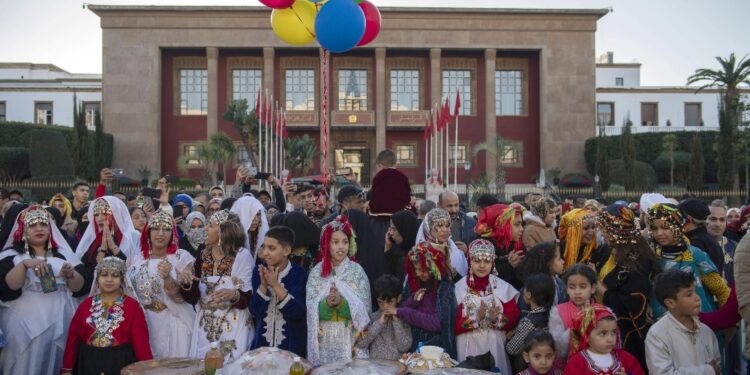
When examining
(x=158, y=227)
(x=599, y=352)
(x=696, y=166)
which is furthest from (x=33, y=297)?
(x=696, y=166)

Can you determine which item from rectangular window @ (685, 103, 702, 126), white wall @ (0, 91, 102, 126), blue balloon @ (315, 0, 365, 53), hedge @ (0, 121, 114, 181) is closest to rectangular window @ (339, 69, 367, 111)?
hedge @ (0, 121, 114, 181)

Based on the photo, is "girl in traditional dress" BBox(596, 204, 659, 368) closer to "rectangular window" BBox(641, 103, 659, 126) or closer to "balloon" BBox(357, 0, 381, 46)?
"balloon" BBox(357, 0, 381, 46)

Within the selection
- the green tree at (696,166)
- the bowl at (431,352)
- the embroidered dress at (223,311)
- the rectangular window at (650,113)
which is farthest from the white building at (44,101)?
the bowl at (431,352)

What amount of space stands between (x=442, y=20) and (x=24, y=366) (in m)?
34.1

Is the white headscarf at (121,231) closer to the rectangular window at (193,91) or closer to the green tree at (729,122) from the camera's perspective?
the green tree at (729,122)

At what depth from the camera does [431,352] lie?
14.5 ft

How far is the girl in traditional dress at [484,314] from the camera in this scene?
15.9ft

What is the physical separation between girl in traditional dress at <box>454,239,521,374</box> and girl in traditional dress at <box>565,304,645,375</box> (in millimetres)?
735

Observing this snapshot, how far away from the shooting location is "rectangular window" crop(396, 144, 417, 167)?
3812 cm

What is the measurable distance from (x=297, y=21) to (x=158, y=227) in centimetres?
511

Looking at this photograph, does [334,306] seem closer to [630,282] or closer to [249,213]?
[249,213]

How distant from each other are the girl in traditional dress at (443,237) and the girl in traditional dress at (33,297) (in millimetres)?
2905

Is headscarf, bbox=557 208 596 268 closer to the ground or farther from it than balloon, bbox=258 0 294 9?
closer to the ground

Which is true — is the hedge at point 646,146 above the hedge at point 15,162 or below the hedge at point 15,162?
above
